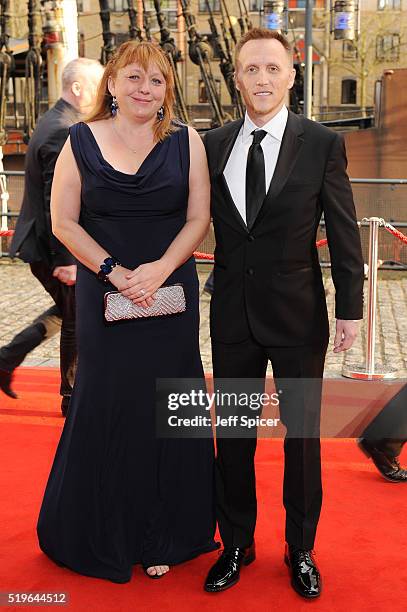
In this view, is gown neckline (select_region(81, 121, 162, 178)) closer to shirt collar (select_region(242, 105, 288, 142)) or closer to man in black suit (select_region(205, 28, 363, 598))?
man in black suit (select_region(205, 28, 363, 598))

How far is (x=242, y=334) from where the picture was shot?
3053 mm

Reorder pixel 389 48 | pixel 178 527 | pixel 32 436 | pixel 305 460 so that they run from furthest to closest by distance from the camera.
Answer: pixel 389 48 → pixel 32 436 → pixel 178 527 → pixel 305 460

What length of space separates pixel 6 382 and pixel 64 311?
2.33 ft

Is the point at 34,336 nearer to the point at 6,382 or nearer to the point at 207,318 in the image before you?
the point at 6,382

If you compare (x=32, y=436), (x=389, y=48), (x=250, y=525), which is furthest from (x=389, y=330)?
(x=389, y=48)

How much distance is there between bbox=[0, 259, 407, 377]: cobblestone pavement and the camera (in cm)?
696

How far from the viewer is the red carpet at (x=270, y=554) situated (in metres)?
3.07

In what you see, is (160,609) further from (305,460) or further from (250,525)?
(305,460)

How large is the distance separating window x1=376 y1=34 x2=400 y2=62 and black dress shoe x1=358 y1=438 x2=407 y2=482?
41.6 metres

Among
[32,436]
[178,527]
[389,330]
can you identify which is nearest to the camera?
[178,527]

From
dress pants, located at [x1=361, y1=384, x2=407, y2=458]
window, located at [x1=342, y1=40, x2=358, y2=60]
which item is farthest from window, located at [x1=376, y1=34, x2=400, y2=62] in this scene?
dress pants, located at [x1=361, y1=384, x2=407, y2=458]

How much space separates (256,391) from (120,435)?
54 cm

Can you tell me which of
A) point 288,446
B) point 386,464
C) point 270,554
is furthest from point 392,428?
point 288,446

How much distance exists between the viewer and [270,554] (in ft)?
11.3
